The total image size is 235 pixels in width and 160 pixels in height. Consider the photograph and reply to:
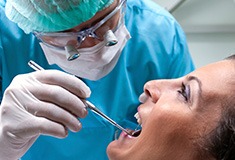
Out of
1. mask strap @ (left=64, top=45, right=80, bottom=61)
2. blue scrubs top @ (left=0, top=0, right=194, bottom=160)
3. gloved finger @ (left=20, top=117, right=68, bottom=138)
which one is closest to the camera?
gloved finger @ (left=20, top=117, right=68, bottom=138)

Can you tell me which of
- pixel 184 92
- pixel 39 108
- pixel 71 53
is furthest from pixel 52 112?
pixel 184 92

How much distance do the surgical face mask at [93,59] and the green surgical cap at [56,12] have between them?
11 centimetres

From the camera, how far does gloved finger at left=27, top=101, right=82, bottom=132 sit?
101 centimetres

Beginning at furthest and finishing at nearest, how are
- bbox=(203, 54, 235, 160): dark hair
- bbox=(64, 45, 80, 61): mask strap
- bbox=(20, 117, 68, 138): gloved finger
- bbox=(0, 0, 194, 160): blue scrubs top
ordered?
bbox=(0, 0, 194, 160): blue scrubs top → bbox=(64, 45, 80, 61): mask strap → bbox=(20, 117, 68, 138): gloved finger → bbox=(203, 54, 235, 160): dark hair

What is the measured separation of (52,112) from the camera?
1021 mm

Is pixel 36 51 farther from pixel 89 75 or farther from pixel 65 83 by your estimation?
pixel 65 83

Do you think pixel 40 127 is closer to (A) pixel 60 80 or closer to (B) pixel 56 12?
(A) pixel 60 80

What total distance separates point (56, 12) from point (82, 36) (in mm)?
112

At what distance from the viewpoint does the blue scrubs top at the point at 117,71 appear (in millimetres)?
1312

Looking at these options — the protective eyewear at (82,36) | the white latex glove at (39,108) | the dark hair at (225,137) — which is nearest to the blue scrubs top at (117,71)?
the protective eyewear at (82,36)

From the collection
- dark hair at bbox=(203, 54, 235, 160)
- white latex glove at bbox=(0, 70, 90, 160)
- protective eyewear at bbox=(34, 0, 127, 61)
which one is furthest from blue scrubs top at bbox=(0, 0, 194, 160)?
dark hair at bbox=(203, 54, 235, 160)

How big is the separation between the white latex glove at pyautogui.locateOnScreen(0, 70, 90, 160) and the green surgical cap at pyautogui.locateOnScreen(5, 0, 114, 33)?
0.49ft

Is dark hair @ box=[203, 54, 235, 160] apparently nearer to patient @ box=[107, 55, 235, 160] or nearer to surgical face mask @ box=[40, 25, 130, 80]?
patient @ box=[107, 55, 235, 160]

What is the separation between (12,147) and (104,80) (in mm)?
425
